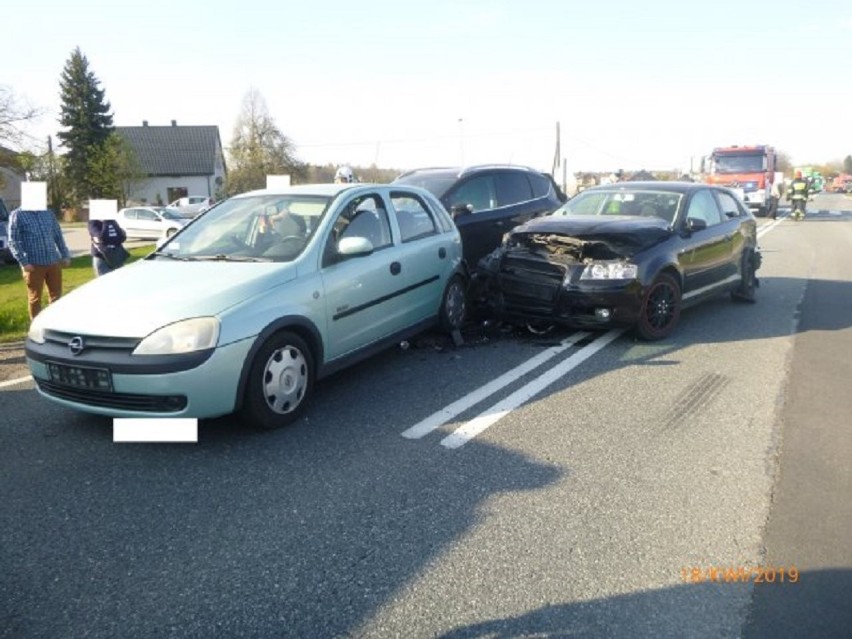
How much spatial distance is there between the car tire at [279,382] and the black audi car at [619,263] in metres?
2.88

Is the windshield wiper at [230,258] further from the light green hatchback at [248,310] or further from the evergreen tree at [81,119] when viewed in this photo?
the evergreen tree at [81,119]

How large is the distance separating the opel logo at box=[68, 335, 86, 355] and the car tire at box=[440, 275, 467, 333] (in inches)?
131

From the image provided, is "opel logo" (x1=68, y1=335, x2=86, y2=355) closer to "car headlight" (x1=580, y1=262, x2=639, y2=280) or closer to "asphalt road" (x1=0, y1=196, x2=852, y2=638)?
"asphalt road" (x1=0, y1=196, x2=852, y2=638)

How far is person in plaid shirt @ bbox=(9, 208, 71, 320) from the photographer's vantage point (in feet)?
21.4

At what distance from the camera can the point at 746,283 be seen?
27.6 feet

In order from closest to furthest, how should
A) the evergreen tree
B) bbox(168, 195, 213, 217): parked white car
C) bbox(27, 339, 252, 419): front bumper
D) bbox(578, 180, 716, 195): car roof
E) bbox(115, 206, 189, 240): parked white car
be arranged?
1. bbox(27, 339, 252, 419): front bumper
2. bbox(578, 180, 716, 195): car roof
3. bbox(115, 206, 189, 240): parked white car
4. bbox(168, 195, 213, 217): parked white car
5. the evergreen tree

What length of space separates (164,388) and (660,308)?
4.92 meters

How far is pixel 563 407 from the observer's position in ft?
15.1

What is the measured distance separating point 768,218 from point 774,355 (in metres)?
22.6

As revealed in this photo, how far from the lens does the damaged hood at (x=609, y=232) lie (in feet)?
20.9

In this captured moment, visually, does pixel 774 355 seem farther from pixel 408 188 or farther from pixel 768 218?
pixel 768 218

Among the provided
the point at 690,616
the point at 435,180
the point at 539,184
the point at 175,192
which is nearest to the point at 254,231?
the point at 690,616

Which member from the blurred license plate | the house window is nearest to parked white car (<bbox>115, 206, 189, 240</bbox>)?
the blurred license plate

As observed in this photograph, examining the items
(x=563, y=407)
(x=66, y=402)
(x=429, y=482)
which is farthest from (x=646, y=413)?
(x=66, y=402)
